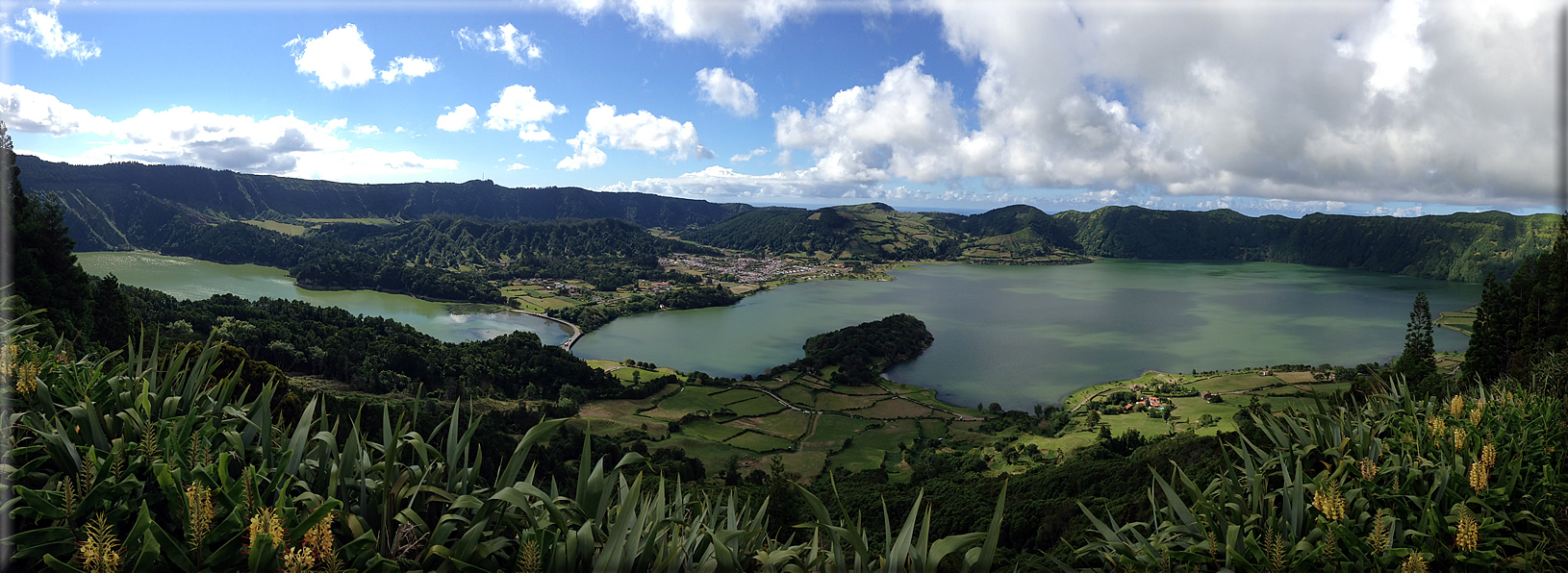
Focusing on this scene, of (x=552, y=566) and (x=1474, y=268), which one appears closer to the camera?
(x=552, y=566)

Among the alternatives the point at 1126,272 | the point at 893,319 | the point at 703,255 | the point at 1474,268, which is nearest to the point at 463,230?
the point at 703,255

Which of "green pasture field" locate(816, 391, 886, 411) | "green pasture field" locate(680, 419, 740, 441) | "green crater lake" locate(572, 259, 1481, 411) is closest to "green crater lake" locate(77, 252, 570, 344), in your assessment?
"green crater lake" locate(572, 259, 1481, 411)

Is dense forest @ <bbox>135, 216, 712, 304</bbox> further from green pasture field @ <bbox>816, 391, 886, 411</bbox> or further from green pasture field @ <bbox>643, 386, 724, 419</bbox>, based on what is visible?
green pasture field @ <bbox>816, 391, 886, 411</bbox>

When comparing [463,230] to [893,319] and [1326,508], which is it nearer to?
[893,319]

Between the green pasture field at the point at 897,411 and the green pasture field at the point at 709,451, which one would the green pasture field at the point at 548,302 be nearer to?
the green pasture field at the point at 897,411

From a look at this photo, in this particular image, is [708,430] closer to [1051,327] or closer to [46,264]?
[46,264]

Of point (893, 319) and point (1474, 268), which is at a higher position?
point (1474, 268)

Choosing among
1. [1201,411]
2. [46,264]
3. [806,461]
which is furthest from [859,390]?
[46,264]
